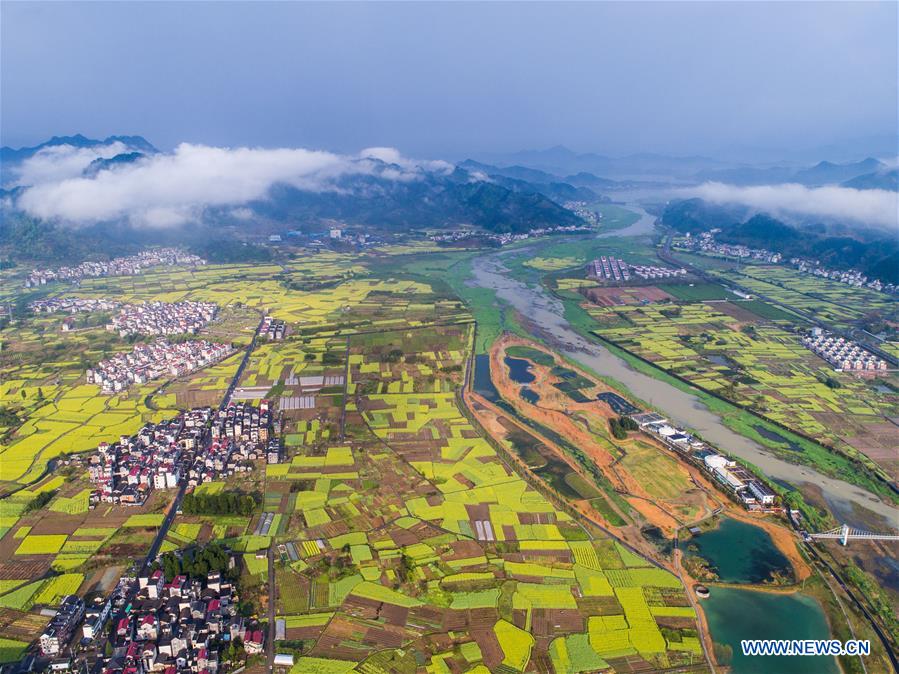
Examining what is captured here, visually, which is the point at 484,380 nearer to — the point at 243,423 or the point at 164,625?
the point at 243,423

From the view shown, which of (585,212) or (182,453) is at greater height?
(585,212)

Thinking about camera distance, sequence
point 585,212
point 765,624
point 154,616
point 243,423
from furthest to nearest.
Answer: point 585,212, point 243,423, point 765,624, point 154,616

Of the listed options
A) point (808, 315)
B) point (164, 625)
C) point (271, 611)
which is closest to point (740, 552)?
point (271, 611)

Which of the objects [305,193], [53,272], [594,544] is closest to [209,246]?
[53,272]

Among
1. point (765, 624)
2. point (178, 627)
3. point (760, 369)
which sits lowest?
point (765, 624)

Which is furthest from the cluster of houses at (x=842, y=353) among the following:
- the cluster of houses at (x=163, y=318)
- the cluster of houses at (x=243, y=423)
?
the cluster of houses at (x=163, y=318)

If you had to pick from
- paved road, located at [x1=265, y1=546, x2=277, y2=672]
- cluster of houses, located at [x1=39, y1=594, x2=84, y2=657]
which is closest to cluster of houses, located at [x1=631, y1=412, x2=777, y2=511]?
paved road, located at [x1=265, y1=546, x2=277, y2=672]

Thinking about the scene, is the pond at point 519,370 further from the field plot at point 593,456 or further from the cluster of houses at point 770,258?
the cluster of houses at point 770,258

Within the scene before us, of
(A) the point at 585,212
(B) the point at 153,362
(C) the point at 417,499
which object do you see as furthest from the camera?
(A) the point at 585,212
